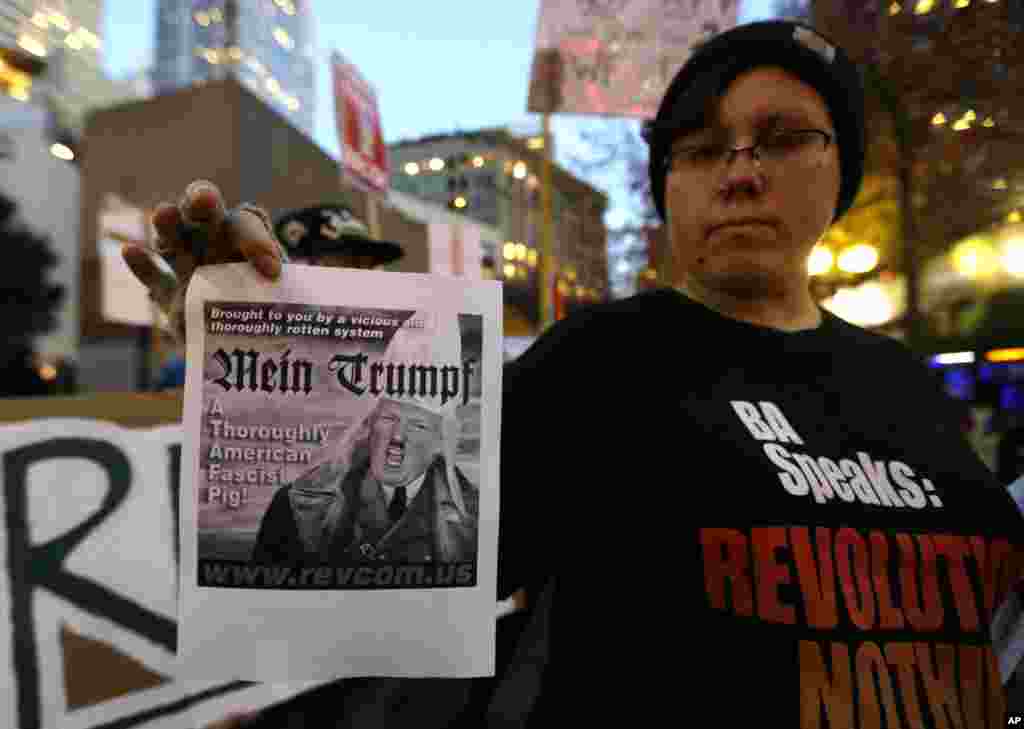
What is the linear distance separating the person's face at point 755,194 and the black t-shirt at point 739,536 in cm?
11

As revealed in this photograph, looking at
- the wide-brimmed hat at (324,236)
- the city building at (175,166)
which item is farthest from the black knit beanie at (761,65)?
the city building at (175,166)

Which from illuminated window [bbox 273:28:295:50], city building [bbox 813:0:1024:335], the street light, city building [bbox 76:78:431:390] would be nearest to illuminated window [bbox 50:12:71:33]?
city building [bbox 76:78:431:390]

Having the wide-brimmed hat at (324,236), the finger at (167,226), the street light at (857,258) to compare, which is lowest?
the finger at (167,226)

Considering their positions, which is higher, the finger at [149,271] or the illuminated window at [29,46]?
the illuminated window at [29,46]

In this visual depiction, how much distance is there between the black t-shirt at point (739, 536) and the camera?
34.8 inches

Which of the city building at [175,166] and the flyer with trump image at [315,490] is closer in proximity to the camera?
the flyer with trump image at [315,490]

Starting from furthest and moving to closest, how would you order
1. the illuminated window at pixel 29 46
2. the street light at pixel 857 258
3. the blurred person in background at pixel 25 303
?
1. the blurred person in background at pixel 25 303
2. the illuminated window at pixel 29 46
3. the street light at pixel 857 258

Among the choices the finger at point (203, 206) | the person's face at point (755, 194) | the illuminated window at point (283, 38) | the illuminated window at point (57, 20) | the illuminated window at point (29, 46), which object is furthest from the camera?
the illuminated window at point (283, 38)

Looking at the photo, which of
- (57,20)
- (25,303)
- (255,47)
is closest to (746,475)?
(25,303)

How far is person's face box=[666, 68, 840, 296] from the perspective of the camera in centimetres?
112

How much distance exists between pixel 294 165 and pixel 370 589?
465 inches

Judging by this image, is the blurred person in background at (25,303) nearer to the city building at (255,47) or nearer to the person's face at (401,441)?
the person's face at (401,441)

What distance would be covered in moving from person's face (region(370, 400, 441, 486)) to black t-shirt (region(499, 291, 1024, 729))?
0.48ft

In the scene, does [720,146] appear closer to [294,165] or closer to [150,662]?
[150,662]
